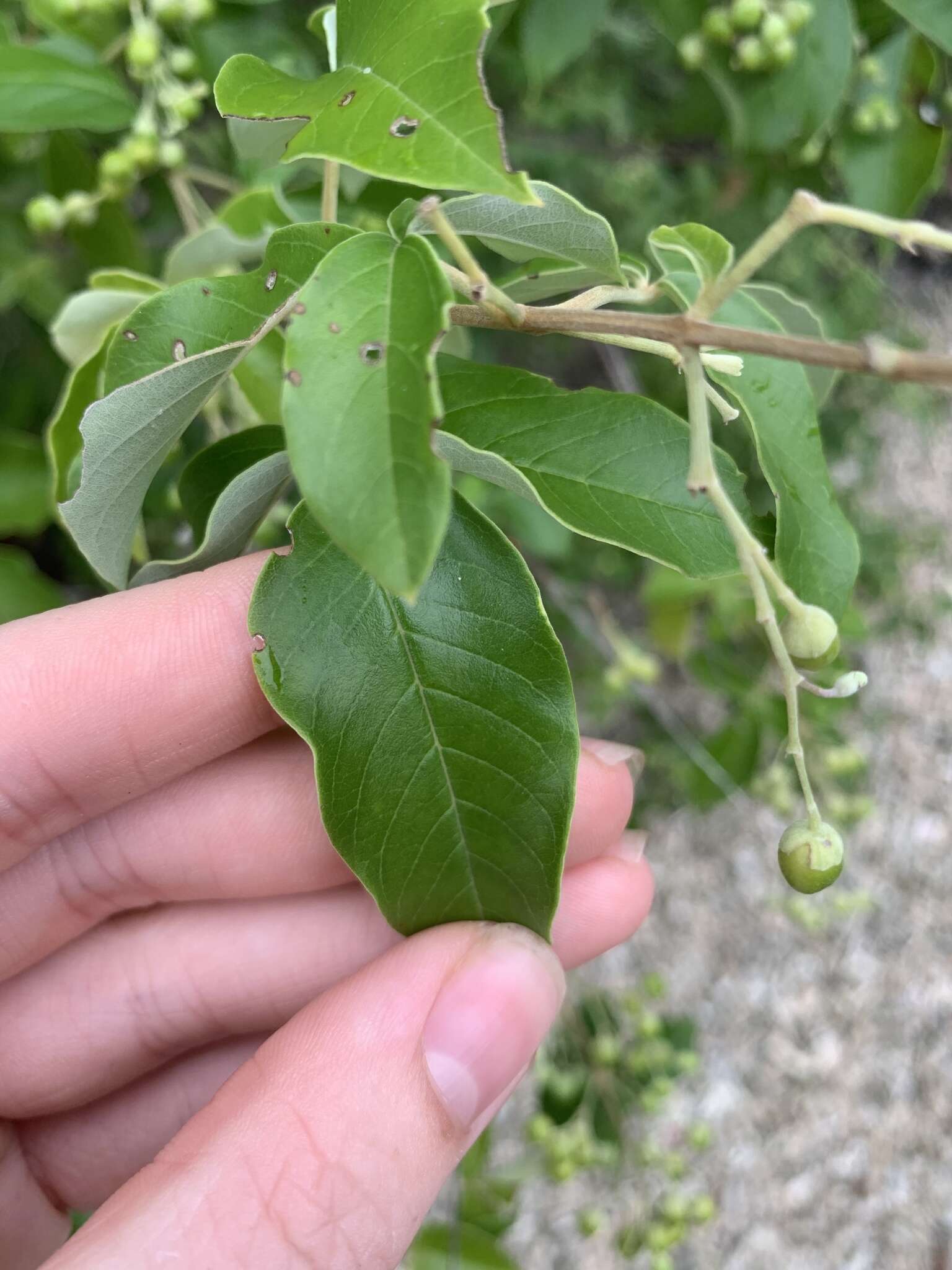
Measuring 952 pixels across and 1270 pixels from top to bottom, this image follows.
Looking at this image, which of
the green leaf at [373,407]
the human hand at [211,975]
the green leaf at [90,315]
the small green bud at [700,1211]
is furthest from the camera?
the small green bud at [700,1211]

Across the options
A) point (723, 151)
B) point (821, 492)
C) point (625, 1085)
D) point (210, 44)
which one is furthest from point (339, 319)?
point (723, 151)

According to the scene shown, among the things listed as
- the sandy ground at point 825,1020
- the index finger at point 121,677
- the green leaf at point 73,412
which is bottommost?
the sandy ground at point 825,1020

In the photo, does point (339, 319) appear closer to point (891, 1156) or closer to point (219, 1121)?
point (219, 1121)

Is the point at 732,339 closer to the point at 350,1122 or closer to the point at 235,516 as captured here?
the point at 235,516

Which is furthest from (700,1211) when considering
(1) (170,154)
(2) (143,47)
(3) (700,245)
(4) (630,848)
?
(2) (143,47)

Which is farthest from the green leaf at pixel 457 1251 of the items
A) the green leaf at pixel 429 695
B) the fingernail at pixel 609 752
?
the green leaf at pixel 429 695

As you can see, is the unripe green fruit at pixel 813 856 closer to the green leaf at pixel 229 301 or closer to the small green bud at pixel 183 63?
the green leaf at pixel 229 301

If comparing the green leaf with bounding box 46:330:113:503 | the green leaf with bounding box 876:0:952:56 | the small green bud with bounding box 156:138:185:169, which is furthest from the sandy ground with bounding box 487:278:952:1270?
the small green bud with bounding box 156:138:185:169
